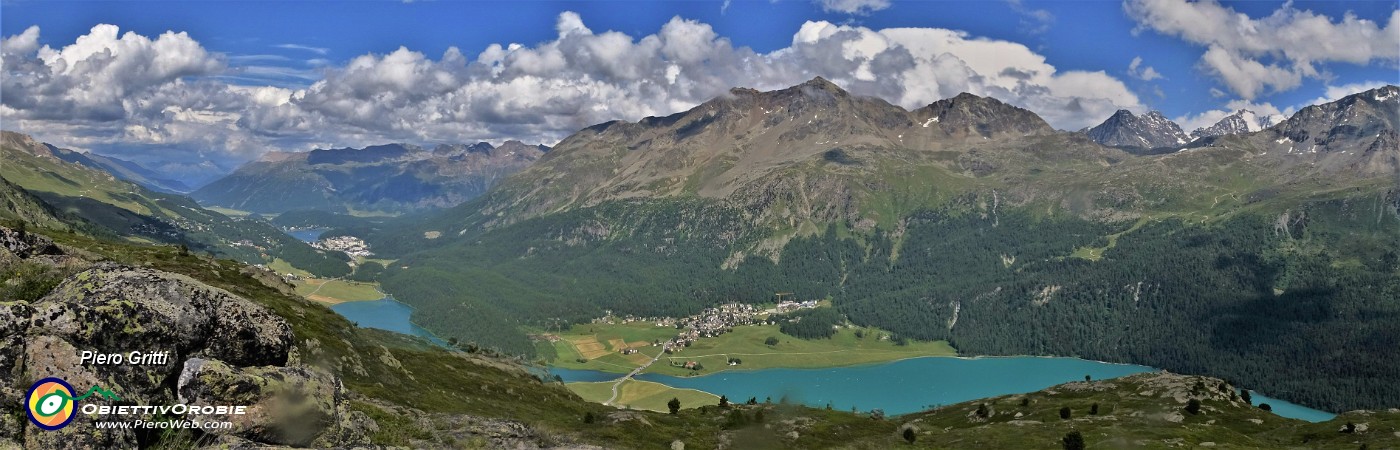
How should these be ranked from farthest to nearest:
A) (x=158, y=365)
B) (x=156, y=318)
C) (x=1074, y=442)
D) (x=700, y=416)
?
(x=700, y=416)
(x=1074, y=442)
(x=156, y=318)
(x=158, y=365)

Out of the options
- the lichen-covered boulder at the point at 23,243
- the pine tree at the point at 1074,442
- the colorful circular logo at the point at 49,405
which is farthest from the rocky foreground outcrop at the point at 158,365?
the pine tree at the point at 1074,442

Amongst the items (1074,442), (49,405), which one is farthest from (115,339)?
(1074,442)

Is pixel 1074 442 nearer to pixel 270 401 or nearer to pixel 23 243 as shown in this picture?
pixel 270 401

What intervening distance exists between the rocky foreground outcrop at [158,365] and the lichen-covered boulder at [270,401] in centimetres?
3

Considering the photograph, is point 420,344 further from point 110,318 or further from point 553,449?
point 110,318

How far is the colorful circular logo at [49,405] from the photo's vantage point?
17016mm

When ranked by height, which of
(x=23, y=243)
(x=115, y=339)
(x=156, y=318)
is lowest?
(x=115, y=339)

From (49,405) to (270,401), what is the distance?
18.5 ft

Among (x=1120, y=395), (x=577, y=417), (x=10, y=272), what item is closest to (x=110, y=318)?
(x=10, y=272)

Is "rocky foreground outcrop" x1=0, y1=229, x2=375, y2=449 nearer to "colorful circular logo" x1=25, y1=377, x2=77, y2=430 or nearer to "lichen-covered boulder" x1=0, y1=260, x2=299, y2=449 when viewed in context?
"lichen-covered boulder" x1=0, y1=260, x2=299, y2=449

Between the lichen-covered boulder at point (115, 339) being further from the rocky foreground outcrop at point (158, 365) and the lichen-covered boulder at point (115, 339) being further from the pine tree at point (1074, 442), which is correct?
the pine tree at point (1074, 442)

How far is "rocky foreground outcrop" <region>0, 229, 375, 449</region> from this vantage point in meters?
17.8

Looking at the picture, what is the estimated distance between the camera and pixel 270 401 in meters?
22.2

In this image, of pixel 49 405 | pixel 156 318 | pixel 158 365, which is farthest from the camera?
pixel 156 318
